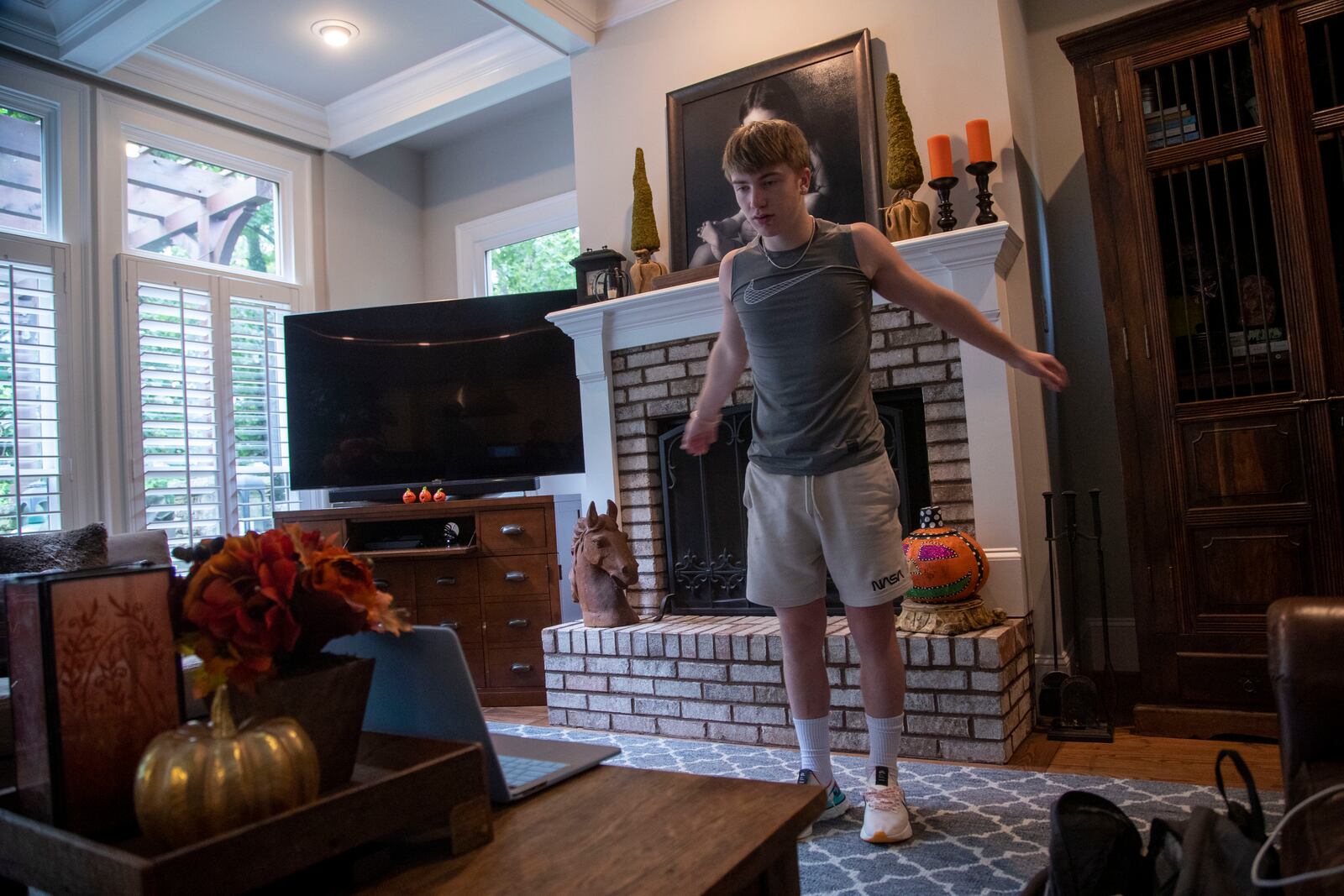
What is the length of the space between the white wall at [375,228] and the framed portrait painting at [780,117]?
213 centimetres

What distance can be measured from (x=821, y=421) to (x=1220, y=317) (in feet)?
4.69

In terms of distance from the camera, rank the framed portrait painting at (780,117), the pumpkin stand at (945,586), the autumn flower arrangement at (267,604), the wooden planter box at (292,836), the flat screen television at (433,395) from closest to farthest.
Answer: the wooden planter box at (292,836)
the autumn flower arrangement at (267,604)
the pumpkin stand at (945,586)
the framed portrait painting at (780,117)
the flat screen television at (433,395)

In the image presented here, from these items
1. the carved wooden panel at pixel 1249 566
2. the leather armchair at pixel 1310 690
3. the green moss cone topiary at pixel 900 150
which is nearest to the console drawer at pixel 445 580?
the green moss cone topiary at pixel 900 150

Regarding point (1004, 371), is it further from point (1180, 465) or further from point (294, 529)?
point (294, 529)

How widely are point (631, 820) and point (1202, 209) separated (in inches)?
95.5

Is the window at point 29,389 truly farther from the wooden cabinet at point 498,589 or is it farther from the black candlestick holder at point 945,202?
the black candlestick holder at point 945,202

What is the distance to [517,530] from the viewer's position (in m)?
3.44

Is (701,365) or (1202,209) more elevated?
(1202,209)

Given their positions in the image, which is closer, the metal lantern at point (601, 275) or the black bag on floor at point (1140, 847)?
the black bag on floor at point (1140, 847)

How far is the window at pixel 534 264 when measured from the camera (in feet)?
15.2

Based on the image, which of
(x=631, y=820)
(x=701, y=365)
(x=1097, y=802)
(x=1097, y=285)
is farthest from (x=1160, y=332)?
(x=631, y=820)

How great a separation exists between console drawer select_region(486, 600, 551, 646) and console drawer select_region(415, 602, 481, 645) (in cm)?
4

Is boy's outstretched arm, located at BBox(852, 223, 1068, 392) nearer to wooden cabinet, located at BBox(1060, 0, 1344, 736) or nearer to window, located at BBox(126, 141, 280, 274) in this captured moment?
wooden cabinet, located at BBox(1060, 0, 1344, 736)

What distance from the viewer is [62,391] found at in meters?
3.62
